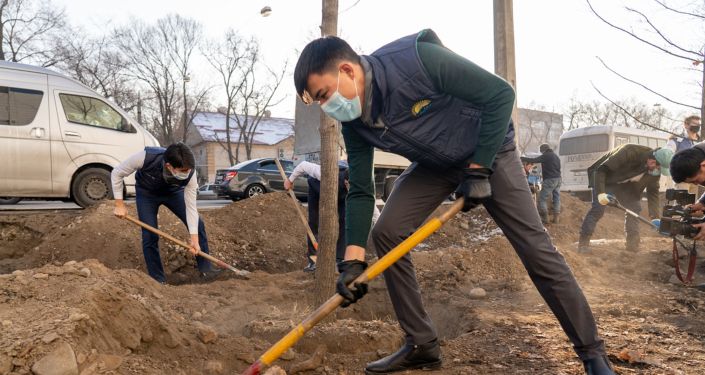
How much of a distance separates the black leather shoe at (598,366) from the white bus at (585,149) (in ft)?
53.1

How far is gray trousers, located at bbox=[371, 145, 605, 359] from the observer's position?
221 centimetres

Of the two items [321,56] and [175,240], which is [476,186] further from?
[175,240]

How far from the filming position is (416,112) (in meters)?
2.20

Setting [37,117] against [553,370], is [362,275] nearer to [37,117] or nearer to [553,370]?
[553,370]

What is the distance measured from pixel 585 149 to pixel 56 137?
1612 cm

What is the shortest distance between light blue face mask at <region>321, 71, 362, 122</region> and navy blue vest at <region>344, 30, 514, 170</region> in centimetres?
8

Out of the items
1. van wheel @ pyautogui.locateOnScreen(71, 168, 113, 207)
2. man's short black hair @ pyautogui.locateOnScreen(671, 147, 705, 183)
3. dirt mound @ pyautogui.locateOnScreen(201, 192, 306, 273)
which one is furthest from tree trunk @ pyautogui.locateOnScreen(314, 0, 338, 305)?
van wheel @ pyautogui.locateOnScreen(71, 168, 113, 207)

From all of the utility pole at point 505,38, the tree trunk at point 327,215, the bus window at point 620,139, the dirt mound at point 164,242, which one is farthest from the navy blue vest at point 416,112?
the bus window at point 620,139

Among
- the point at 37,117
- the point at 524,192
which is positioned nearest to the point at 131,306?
the point at 524,192

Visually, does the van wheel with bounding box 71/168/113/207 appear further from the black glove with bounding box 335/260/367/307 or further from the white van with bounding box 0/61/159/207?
the black glove with bounding box 335/260/367/307

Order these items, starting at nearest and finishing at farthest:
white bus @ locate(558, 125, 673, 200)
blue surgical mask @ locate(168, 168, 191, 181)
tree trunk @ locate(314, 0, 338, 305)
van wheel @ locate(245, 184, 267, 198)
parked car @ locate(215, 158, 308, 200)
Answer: tree trunk @ locate(314, 0, 338, 305)
blue surgical mask @ locate(168, 168, 191, 181)
parked car @ locate(215, 158, 308, 200)
van wheel @ locate(245, 184, 267, 198)
white bus @ locate(558, 125, 673, 200)

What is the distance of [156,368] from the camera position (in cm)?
247

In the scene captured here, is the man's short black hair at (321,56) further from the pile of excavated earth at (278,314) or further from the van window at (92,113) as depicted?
the van window at (92,113)

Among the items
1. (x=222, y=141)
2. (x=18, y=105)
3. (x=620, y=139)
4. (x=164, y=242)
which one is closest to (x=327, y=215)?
(x=164, y=242)
